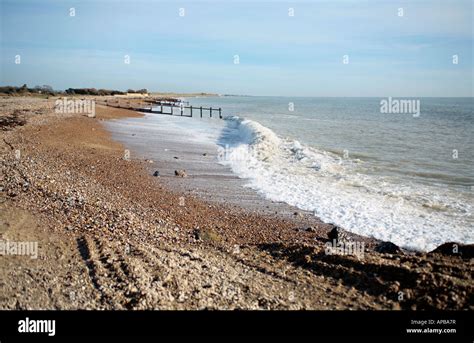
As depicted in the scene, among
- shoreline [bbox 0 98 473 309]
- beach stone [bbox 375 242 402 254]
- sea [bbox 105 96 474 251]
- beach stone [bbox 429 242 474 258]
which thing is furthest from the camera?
sea [bbox 105 96 474 251]

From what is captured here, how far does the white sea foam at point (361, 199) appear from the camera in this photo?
7.44 metres

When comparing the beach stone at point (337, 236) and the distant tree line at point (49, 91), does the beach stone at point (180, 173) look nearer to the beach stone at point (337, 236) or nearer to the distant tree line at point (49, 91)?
the beach stone at point (337, 236)

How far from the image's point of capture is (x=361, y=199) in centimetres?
961

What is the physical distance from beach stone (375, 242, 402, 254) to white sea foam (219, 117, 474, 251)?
27.3 inches

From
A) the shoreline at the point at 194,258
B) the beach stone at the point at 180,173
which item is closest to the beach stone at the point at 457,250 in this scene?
the shoreline at the point at 194,258

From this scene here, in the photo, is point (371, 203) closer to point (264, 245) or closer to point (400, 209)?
point (400, 209)

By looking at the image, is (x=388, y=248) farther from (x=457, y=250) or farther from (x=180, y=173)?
(x=180, y=173)

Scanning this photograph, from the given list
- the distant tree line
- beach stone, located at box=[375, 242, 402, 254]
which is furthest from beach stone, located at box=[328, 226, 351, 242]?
the distant tree line

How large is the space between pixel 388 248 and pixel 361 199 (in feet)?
11.2

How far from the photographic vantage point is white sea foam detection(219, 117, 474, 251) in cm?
744

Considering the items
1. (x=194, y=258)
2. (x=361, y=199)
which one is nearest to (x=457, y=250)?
(x=361, y=199)

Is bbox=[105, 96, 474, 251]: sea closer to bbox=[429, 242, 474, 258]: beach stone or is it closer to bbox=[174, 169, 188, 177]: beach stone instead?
bbox=[429, 242, 474, 258]: beach stone
